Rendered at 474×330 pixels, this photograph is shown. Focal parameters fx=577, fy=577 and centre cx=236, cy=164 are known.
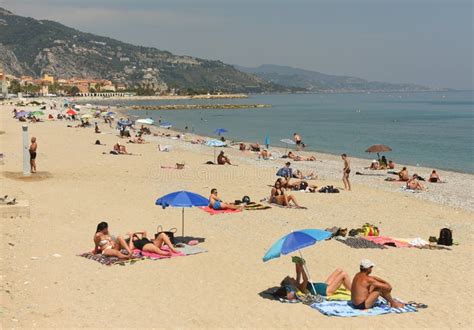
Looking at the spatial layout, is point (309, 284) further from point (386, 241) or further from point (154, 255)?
point (386, 241)

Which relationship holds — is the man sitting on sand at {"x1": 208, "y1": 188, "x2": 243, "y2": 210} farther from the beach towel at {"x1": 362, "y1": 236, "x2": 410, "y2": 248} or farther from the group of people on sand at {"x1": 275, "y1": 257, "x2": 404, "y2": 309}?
the group of people on sand at {"x1": 275, "y1": 257, "x2": 404, "y2": 309}

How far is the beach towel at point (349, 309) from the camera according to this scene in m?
8.05

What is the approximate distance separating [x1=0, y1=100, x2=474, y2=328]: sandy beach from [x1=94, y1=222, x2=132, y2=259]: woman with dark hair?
1.14ft

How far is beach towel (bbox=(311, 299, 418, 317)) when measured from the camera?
8.05 meters

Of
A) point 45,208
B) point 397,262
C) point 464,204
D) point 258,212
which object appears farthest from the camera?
point 464,204

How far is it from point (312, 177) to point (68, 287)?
1596 centimetres

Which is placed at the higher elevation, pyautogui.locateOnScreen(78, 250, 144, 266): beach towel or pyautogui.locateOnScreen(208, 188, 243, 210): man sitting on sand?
pyautogui.locateOnScreen(208, 188, 243, 210): man sitting on sand

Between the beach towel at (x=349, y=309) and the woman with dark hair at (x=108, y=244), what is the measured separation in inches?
152

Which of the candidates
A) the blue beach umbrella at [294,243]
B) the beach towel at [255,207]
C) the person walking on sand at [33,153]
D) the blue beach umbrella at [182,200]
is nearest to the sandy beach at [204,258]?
the beach towel at [255,207]

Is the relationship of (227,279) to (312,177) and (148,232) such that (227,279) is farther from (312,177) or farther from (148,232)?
(312,177)

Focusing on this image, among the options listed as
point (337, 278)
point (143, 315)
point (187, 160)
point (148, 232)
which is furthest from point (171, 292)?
point (187, 160)

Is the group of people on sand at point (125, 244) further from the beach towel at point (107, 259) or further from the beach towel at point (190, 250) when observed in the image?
the beach towel at point (190, 250)

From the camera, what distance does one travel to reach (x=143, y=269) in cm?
1003

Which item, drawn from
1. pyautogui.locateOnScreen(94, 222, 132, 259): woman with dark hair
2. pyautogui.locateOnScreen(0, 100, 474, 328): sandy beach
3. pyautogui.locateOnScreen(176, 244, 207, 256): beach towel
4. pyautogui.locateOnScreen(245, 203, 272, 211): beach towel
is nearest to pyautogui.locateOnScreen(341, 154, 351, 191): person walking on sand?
pyautogui.locateOnScreen(0, 100, 474, 328): sandy beach
